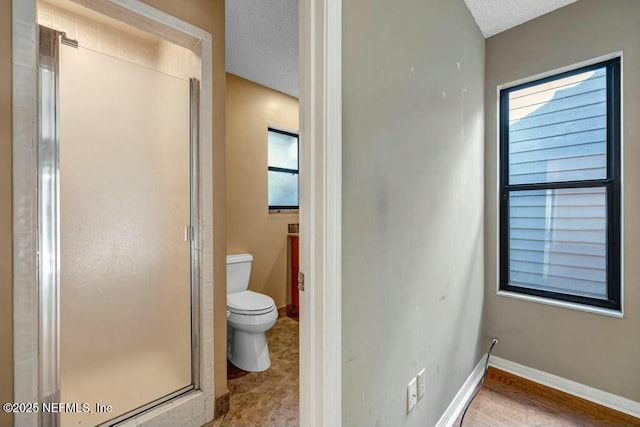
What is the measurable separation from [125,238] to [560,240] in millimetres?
2760

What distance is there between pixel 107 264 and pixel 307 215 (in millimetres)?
1410

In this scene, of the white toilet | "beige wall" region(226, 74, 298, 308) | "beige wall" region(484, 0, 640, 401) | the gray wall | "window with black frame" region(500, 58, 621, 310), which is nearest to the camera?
the gray wall

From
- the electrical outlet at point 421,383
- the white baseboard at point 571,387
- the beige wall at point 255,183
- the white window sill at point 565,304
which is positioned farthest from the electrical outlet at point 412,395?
the beige wall at point 255,183

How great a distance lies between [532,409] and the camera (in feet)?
5.41

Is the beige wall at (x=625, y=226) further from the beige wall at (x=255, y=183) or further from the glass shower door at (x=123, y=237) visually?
the glass shower door at (x=123, y=237)

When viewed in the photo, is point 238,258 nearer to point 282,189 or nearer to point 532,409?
point 282,189

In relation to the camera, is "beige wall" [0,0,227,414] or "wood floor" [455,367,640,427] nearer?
"beige wall" [0,0,227,414]

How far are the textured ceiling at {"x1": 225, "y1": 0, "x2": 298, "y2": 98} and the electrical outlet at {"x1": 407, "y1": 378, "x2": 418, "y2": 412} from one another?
215 centimetres

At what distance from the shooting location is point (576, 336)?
1.75m

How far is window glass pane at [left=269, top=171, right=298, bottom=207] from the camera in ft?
9.80

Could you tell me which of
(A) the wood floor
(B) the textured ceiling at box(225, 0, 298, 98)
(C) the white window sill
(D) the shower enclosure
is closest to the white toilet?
(D) the shower enclosure

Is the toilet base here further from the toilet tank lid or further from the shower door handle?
the shower door handle

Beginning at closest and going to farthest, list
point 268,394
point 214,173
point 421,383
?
point 421,383 → point 214,173 → point 268,394

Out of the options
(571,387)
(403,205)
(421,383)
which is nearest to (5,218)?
(403,205)
